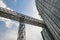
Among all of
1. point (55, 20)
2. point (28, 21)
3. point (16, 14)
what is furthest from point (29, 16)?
point (55, 20)

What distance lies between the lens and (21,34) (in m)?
26.4

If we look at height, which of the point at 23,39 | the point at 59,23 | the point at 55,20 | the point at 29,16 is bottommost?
the point at 23,39

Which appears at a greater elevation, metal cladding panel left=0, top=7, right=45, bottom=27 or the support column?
metal cladding panel left=0, top=7, right=45, bottom=27

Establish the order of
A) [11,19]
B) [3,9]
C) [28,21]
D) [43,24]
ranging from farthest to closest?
[43,24] → [28,21] → [11,19] → [3,9]

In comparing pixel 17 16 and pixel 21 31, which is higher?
pixel 17 16

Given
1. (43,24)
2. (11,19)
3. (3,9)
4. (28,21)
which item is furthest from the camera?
(43,24)

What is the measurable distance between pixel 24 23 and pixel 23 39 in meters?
4.38

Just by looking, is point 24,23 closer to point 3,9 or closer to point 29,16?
point 29,16

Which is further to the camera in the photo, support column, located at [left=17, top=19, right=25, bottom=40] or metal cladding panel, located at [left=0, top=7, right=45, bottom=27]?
support column, located at [left=17, top=19, right=25, bottom=40]

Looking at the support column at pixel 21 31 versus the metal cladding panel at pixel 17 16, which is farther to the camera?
the support column at pixel 21 31

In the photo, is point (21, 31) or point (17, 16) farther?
point (17, 16)

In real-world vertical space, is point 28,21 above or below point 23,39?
above

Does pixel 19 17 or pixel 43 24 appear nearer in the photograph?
pixel 19 17

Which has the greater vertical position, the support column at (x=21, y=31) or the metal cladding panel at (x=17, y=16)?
the metal cladding panel at (x=17, y=16)
